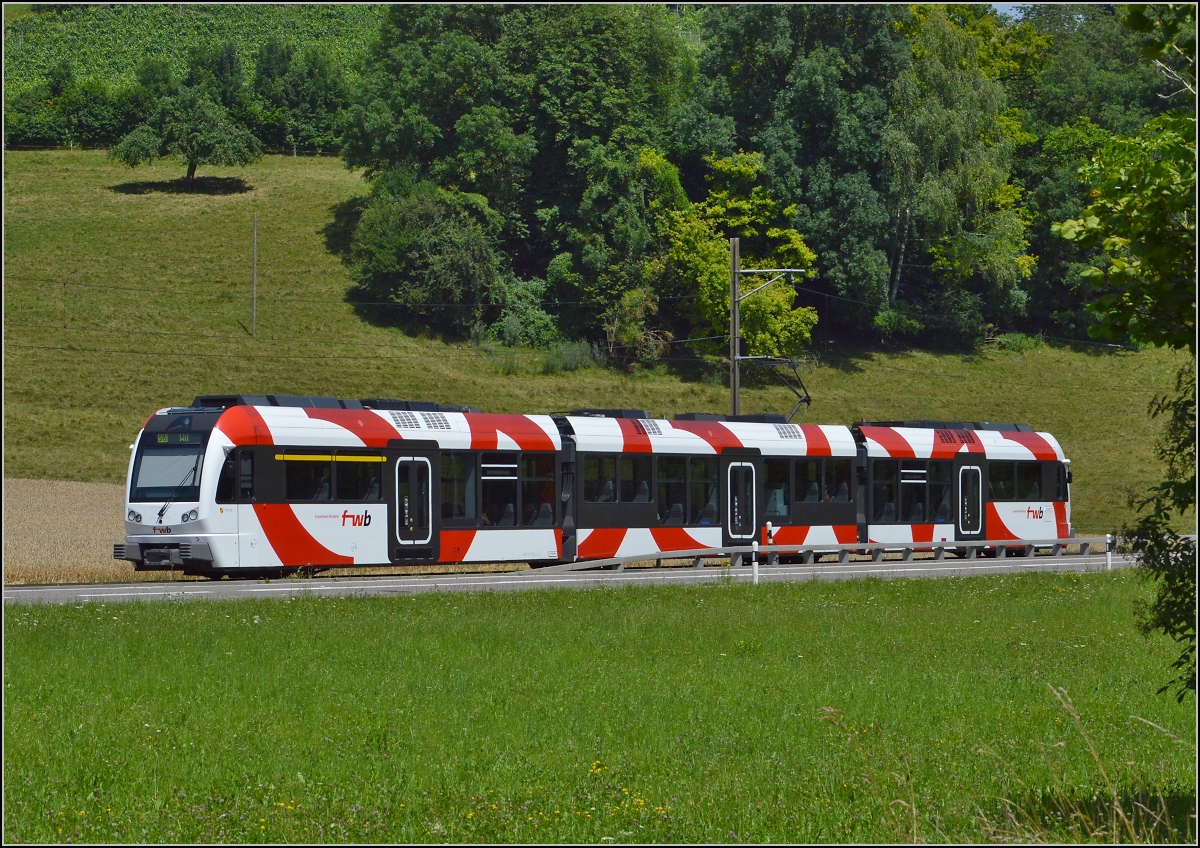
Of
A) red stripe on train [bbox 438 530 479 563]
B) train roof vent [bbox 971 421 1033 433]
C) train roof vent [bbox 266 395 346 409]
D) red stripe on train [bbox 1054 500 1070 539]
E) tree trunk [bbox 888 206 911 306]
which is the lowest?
red stripe on train [bbox 1054 500 1070 539]


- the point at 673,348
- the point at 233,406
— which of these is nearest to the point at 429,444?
the point at 233,406

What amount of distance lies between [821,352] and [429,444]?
55.8 meters

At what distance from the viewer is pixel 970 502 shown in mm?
38062

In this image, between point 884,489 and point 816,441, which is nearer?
point 816,441

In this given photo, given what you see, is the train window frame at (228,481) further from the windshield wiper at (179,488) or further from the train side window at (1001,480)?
the train side window at (1001,480)

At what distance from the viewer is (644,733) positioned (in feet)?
39.3

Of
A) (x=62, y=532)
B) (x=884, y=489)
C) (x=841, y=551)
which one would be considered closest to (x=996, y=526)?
(x=884, y=489)

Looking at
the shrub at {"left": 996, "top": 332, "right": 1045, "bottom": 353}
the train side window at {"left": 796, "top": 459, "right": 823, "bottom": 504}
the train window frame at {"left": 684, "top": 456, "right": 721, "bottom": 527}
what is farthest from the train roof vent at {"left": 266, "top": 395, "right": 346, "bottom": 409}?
the shrub at {"left": 996, "top": 332, "right": 1045, "bottom": 353}

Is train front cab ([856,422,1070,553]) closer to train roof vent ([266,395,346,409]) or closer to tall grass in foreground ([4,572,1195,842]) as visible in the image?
train roof vent ([266,395,346,409])

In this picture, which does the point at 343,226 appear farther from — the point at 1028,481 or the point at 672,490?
the point at 672,490

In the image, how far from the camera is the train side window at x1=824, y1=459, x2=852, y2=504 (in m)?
34.8

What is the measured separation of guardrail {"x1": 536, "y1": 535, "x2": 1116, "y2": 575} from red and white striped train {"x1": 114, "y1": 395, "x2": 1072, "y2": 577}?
0.31 m

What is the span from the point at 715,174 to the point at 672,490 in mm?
51678

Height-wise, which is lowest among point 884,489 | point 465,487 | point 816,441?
point 884,489
